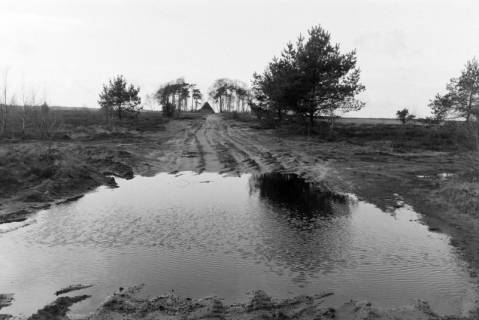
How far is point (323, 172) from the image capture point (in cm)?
2380

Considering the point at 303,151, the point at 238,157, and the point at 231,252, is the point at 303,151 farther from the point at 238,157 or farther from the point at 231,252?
the point at 231,252

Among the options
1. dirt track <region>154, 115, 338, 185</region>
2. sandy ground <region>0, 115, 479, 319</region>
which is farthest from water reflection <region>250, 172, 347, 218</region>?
dirt track <region>154, 115, 338, 185</region>

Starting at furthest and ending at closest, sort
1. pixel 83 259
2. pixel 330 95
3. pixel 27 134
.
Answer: pixel 330 95 < pixel 27 134 < pixel 83 259

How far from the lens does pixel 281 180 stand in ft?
72.1

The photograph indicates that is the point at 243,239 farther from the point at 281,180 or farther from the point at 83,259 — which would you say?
the point at 281,180

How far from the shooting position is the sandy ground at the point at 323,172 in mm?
7844

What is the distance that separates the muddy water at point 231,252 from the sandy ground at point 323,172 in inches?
24.9

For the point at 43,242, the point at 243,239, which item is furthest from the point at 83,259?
the point at 243,239

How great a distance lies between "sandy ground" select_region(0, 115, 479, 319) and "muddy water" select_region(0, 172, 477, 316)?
63 cm

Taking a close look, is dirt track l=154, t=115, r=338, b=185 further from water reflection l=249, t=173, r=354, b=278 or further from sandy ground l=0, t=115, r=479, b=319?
water reflection l=249, t=173, r=354, b=278

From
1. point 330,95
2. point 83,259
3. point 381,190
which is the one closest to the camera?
point 83,259

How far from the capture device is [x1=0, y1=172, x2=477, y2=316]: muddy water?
878 cm

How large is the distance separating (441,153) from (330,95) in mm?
11345

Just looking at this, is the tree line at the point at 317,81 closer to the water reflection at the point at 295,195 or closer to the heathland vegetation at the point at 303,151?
the heathland vegetation at the point at 303,151
